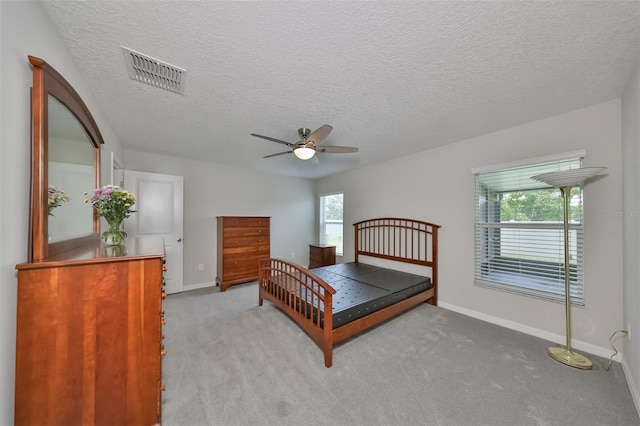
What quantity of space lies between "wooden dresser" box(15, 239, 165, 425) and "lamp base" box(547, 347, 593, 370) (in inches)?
131

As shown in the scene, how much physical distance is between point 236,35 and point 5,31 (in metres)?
0.99

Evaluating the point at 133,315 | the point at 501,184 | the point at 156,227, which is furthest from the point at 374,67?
the point at 156,227

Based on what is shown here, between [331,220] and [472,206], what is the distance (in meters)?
3.34

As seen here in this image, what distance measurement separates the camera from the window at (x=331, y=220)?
5.65 metres

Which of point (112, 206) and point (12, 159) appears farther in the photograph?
point (112, 206)

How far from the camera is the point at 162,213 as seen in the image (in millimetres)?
3814

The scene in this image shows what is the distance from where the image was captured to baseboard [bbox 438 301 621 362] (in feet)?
7.28

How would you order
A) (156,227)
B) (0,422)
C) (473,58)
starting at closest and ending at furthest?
(0,422) < (473,58) < (156,227)

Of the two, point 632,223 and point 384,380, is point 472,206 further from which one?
point 384,380

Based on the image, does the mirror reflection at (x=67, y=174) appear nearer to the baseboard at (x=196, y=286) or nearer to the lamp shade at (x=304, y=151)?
the lamp shade at (x=304, y=151)

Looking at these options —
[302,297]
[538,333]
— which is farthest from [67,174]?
[538,333]

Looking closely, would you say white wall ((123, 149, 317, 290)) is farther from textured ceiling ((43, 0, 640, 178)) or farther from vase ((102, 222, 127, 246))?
vase ((102, 222, 127, 246))

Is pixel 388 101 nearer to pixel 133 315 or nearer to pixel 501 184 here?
pixel 501 184

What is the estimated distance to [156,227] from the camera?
3.76 m
